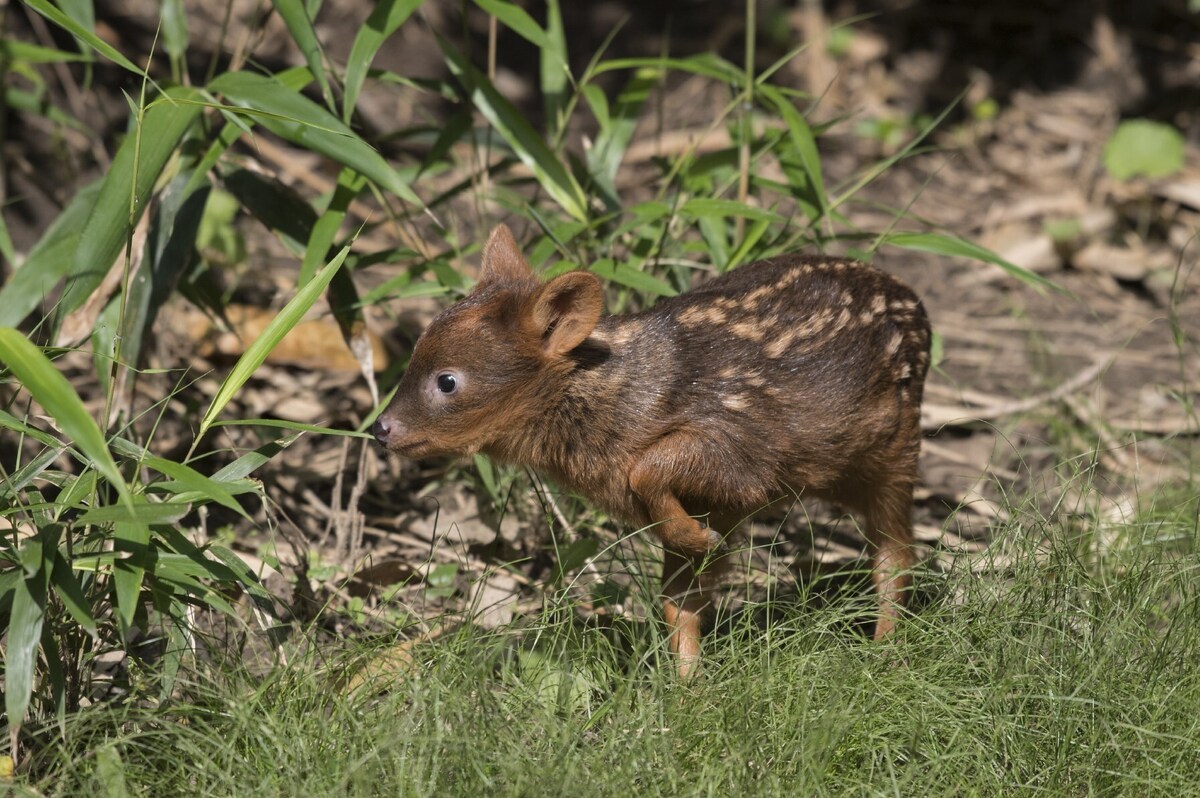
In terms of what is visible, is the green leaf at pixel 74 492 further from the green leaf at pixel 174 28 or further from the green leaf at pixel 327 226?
the green leaf at pixel 174 28

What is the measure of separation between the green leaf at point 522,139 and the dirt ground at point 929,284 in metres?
0.81

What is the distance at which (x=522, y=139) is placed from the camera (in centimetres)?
472

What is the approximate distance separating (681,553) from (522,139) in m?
1.66

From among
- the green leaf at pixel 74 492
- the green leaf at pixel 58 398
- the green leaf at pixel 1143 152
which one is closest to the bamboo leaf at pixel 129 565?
the green leaf at pixel 74 492

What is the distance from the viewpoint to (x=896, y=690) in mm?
3432

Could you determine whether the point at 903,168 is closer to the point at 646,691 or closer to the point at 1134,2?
the point at 1134,2

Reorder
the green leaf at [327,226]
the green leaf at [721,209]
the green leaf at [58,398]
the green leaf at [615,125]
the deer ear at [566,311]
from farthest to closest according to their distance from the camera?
1. the green leaf at [615,125]
2. the green leaf at [721,209]
3. the green leaf at [327,226]
4. the deer ear at [566,311]
5. the green leaf at [58,398]

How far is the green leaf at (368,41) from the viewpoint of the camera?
164 inches

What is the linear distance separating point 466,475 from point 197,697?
5.79 feet

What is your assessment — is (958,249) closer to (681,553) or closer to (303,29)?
(681,553)

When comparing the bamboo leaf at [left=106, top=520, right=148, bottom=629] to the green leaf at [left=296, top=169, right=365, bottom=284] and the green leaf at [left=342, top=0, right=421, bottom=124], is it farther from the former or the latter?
the green leaf at [left=342, top=0, right=421, bottom=124]

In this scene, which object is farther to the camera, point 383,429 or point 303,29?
point 303,29

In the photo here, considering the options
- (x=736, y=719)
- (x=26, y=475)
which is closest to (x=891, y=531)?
(x=736, y=719)

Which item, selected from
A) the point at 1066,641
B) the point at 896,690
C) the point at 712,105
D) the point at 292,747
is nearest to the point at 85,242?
the point at 292,747
